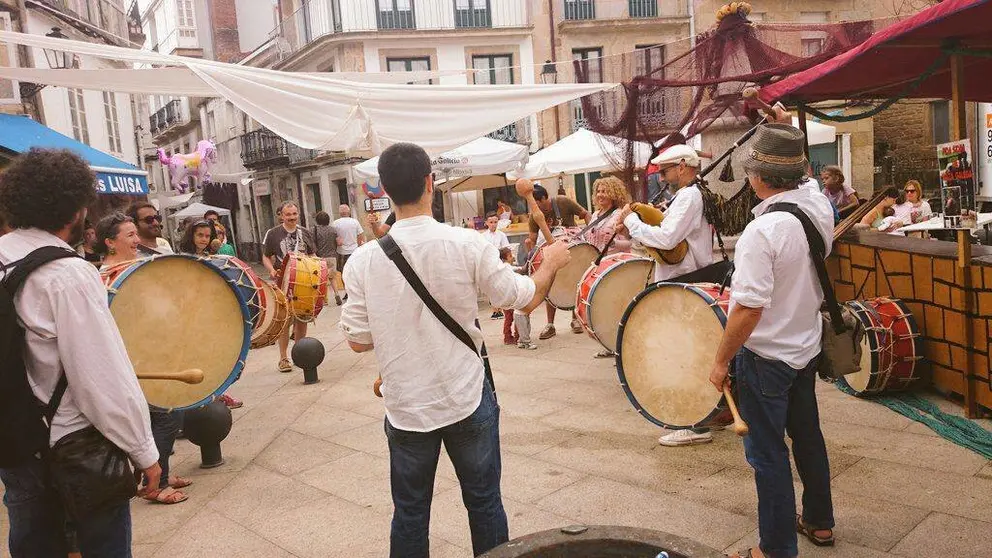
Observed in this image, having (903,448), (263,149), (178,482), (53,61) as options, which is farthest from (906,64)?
(263,149)

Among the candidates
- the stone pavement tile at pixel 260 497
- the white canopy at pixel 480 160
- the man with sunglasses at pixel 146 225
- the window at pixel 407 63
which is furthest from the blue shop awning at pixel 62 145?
the window at pixel 407 63

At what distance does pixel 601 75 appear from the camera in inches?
266

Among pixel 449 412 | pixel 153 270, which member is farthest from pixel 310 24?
pixel 449 412

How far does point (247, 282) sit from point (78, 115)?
1322 cm

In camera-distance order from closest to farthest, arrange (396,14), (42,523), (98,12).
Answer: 1. (42,523)
2. (98,12)
3. (396,14)

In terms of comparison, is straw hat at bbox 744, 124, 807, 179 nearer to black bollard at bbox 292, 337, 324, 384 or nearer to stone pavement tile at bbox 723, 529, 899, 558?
stone pavement tile at bbox 723, 529, 899, 558

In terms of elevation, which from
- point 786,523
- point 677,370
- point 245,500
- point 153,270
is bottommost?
point 245,500

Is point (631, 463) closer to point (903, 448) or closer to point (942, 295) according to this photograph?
point (903, 448)

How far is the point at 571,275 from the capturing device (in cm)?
775

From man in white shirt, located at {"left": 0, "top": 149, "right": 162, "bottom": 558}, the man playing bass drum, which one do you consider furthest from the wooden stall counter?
man in white shirt, located at {"left": 0, "top": 149, "right": 162, "bottom": 558}

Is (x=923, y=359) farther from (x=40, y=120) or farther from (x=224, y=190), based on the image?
(x=224, y=190)

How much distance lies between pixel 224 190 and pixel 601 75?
34.2 m

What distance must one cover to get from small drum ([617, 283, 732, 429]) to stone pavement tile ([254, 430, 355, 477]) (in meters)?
2.08

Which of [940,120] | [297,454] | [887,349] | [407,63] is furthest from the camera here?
[407,63]
